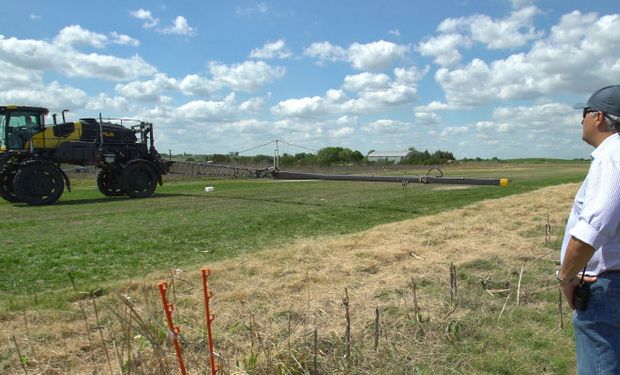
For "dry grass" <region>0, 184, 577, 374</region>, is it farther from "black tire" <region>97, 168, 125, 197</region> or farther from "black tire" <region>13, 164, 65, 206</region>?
"black tire" <region>97, 168, 125, 197</region>

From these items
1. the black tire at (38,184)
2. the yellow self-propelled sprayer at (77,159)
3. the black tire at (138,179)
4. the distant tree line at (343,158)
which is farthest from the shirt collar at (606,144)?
the distant tree line at (343,158)

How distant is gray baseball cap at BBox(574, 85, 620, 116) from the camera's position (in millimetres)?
2449

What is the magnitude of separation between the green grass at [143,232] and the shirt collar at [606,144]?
4970mm

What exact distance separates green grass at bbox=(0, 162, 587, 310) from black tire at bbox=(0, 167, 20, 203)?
1.73 feet

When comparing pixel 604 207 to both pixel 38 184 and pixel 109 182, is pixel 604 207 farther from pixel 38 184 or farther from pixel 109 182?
pixel 109 182

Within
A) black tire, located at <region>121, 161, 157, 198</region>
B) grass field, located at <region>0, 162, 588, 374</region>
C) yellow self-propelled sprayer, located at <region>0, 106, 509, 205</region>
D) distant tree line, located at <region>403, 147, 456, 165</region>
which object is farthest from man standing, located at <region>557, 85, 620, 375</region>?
distant tree line, located at <region>403, 147, 456, 165</region>

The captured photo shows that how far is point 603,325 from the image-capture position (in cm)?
247

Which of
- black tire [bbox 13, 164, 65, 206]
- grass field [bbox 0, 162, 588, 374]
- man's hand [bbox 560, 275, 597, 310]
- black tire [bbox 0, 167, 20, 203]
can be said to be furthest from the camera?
black tire [bbox 0, 167, 20, 203]

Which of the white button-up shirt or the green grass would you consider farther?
the green grass

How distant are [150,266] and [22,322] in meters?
2.76

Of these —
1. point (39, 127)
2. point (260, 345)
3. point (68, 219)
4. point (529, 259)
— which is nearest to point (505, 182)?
point (529, 259)

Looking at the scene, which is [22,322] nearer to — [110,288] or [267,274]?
[110,288]

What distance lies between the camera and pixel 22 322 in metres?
4.80

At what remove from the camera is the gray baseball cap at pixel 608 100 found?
245cm
